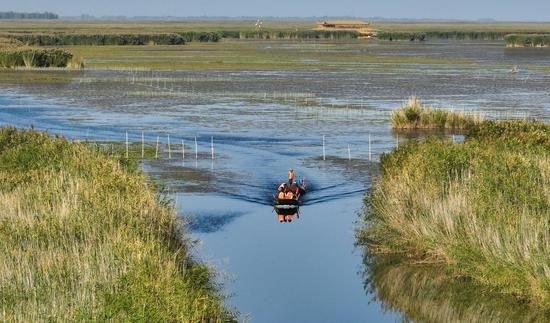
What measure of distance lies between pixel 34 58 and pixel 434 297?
75.3 metres

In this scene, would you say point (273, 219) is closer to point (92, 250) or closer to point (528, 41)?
point (92, 250)

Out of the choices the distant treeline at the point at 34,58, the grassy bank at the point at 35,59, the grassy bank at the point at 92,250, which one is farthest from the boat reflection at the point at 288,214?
the distant treeline at the point at 34,58

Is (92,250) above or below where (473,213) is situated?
above

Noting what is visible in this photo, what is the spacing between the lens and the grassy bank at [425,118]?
53781 millimetres

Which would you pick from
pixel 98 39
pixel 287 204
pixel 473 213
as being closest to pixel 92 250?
pixel 473 213

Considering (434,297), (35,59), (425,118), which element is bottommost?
(434,297)

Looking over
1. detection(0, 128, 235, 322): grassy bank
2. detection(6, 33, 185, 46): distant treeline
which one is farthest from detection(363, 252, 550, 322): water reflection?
detection(6, 33, 185, 46): distant treeline

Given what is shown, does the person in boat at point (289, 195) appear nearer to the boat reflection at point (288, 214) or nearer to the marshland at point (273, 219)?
the boat reflection at point (288, 214)

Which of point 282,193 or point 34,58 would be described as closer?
point 282,193

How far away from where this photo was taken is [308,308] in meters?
25.1

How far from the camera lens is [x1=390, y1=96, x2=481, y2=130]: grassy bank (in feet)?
176

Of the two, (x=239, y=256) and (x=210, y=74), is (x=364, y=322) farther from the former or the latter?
(x=210, y=74)

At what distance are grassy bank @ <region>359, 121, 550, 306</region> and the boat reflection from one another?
3.73m

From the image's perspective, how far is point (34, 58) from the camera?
3807 inches
